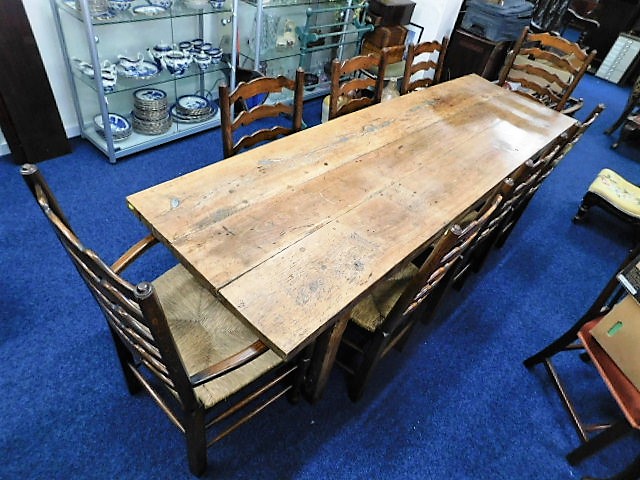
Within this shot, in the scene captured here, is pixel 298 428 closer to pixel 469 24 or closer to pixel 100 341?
pixel 100 341

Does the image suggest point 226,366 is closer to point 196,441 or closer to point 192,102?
point 196,441

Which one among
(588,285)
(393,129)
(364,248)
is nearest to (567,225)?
(588,285)

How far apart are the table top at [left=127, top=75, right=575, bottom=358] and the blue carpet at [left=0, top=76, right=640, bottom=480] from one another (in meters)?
0.71

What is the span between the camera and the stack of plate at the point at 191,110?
271 cm

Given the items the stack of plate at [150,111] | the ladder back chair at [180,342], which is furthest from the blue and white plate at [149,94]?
the ladder back chair at [180,342]

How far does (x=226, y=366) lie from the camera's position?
896 millimetres

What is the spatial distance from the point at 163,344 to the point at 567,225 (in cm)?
277

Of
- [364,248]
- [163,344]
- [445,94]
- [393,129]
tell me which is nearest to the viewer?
[163,344]

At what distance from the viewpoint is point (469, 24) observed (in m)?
3.23

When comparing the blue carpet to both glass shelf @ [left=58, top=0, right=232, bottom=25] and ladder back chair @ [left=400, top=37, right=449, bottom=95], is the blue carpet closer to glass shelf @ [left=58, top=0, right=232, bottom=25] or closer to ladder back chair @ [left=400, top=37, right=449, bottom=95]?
glass shelf @ [left=58, top=0, right=232, bottom=25]

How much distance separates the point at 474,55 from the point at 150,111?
2.53 metres

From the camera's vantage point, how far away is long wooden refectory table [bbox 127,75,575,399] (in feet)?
3.15

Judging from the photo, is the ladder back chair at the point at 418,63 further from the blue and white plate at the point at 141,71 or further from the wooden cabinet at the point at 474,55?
the blue and white plate at the point at 141,71

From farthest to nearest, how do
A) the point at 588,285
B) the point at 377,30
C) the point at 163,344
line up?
the point at 377,30 < the point at 588,285 < the point at 163,344
